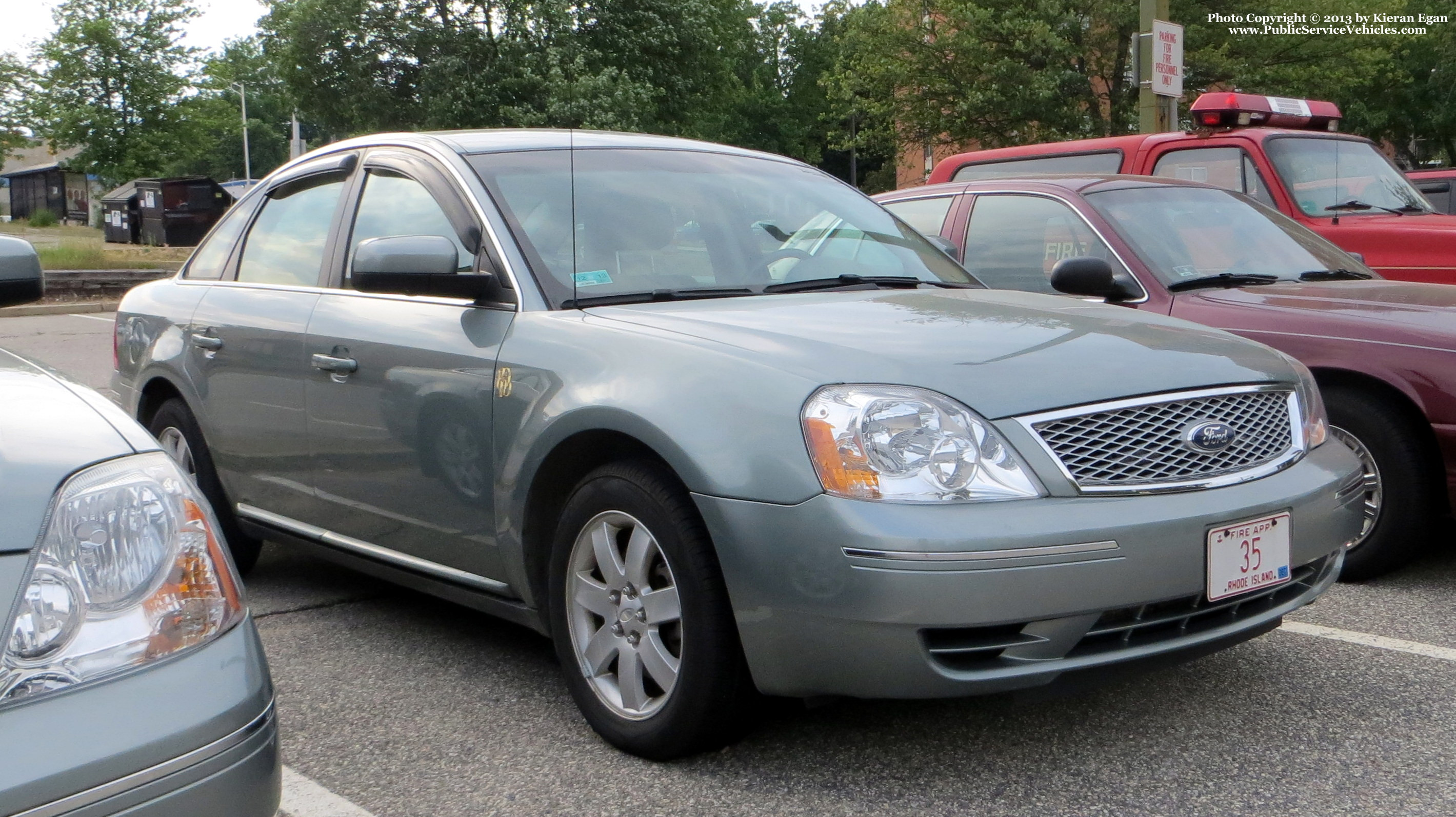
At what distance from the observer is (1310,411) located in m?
3.50

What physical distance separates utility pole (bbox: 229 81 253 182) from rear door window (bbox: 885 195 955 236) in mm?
68619

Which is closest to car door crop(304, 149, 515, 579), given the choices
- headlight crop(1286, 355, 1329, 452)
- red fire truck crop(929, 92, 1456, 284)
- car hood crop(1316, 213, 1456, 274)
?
headlight crop(1286, 355, 1329, 452)

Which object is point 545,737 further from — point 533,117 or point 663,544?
point 533,117

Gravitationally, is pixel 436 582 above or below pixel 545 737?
above

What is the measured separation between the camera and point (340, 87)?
117 feet

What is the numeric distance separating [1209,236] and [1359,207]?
2.26 m

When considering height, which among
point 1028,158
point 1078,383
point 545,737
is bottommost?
point 545,737

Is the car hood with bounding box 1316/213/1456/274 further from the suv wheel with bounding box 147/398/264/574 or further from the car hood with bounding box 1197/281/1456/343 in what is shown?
the suv wheel with bounding box 147/398/264/574

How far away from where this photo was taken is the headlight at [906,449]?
2711 millimetres

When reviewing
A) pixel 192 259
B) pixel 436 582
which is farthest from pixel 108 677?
pixel 192 259

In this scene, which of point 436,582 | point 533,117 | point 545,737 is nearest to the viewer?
point 545,737

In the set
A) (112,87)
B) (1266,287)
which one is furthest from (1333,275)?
(112,87)

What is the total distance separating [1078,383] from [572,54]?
105 feet

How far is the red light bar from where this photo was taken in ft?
25.3
